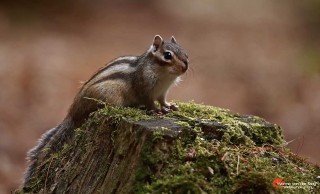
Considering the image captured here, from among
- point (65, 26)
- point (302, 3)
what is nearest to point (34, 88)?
point (65, 26)

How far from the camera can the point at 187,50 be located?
17.2 m

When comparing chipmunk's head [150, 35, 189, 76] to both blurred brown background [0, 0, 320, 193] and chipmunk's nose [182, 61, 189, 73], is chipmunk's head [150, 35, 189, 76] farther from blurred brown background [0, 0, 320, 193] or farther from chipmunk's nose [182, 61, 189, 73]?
blurred brown background [0, 0, 320, 193]

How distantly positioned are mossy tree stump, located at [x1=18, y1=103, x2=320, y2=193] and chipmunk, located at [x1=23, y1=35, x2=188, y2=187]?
519mm

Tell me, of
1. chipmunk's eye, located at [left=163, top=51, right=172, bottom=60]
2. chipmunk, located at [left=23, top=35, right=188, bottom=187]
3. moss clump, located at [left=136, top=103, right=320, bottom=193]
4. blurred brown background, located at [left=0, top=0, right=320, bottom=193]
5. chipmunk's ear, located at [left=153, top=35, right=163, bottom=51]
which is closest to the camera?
moss clump, located at [left=136, top=103, right=320, bottom=193]

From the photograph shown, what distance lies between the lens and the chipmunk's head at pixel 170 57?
5.93 m

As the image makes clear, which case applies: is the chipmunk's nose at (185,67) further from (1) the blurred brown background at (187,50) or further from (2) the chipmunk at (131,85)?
(1) the blurred brown background at (187,50)

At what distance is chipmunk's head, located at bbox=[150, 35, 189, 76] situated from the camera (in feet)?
19.5

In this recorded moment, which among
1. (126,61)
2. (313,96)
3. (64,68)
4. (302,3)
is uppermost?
(302,3)

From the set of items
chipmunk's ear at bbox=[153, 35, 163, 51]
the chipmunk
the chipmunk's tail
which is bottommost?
the chipmunk's tail

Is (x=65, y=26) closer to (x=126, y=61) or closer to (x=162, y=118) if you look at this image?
(x=126, y=61)

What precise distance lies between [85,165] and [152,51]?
182cm

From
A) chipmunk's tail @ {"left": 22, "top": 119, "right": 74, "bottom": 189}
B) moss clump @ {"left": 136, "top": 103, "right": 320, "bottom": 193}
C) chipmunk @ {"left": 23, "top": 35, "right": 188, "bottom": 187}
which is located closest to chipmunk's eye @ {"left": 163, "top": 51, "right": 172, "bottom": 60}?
chipmunk @ {"left": 23, "top": 35, "right": 188, "bottom": 187}

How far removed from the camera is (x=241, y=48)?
704 inches

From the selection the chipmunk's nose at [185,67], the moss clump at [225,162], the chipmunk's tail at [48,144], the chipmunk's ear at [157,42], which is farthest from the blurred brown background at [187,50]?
the moss clump at [225,162]
